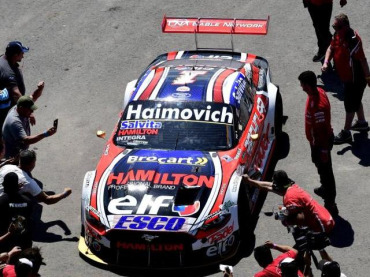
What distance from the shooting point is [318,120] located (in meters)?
13.8

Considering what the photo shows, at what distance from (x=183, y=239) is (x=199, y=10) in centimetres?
842

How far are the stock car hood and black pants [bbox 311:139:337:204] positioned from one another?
4.76ft

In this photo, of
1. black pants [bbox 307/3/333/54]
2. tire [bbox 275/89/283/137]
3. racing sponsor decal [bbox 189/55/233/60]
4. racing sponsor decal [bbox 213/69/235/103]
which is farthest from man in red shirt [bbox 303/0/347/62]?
racing sponsor decal [bbox 213/69/235/103]

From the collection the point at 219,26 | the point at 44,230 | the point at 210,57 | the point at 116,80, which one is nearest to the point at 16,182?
the point at 44,230

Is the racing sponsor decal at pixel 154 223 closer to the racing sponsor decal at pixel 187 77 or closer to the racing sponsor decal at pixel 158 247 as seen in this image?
the racing sponsor decal at pixel 158 247

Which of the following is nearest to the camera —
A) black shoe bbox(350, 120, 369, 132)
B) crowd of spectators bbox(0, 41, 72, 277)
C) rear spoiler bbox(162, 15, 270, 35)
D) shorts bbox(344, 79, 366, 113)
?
crowd of spectators bbox(0, 41, 72, 277)

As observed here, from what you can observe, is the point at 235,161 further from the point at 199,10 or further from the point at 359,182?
the point at 199,10

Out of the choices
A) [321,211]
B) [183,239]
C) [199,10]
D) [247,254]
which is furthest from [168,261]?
[199,10]

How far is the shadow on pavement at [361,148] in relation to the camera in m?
15.5

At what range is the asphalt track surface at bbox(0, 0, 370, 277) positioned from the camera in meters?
13.9

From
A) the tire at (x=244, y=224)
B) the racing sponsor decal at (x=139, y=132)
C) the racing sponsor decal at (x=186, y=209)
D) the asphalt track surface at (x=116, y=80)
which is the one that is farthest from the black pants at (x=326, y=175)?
the racing sponsor decal at (x=139, y=132)

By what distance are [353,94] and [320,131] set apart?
6.98 feet

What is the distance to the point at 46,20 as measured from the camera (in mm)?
20469

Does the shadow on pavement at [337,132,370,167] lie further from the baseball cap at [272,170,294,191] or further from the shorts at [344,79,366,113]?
the baseball cap at [272,170,294,191]
